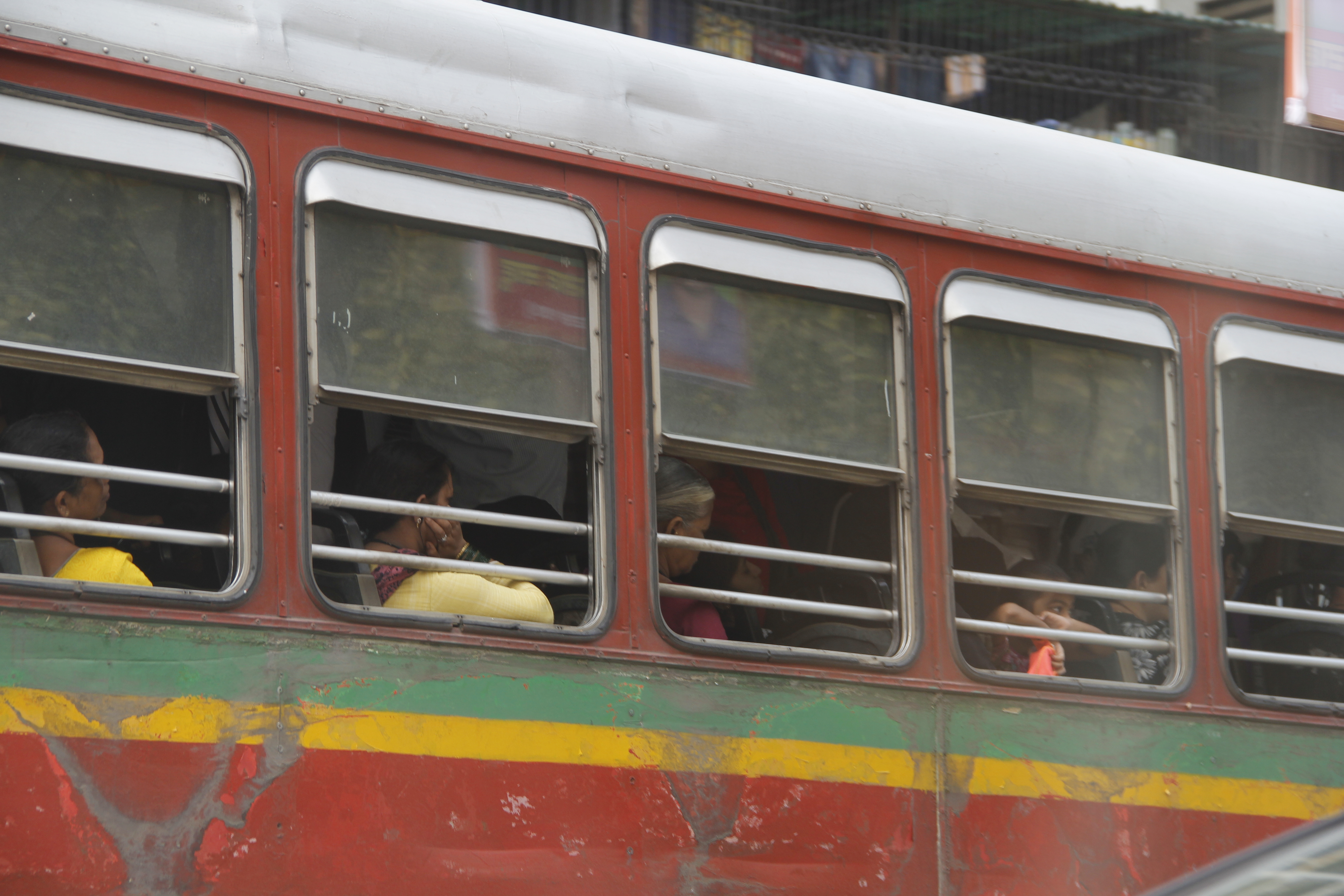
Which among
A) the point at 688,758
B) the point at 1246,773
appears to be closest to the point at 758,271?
the point at 688,758

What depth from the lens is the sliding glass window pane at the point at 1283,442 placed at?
14.9ft

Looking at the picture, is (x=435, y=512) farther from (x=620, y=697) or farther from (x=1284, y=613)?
(x=1284, y=613)

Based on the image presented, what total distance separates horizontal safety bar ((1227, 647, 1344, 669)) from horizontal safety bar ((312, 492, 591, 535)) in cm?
219

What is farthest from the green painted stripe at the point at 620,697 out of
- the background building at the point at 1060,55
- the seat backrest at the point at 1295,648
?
the background building at the point at 1060,55

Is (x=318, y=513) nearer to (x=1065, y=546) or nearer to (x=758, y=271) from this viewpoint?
(x=758, y=271)

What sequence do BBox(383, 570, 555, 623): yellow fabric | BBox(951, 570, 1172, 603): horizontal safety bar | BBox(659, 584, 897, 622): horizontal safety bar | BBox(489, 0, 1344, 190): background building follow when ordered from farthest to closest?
BBox(489, 0, 1344, 190): background building
BBox(951, 570, 1172, 603): horizontal safety bar
BBox(659, 584, 897, 622): horizontal safety bar
BBox(383, 570, 555, 623): yellow fabric

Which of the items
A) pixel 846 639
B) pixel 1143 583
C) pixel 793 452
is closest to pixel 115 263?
pixel 793 452

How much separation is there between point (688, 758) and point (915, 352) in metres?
1.32

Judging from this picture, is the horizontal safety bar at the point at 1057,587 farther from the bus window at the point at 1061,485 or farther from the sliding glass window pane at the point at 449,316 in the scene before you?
the sliding glass window pane at the point at 449,316

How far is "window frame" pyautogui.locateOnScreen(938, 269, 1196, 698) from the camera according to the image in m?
4.11

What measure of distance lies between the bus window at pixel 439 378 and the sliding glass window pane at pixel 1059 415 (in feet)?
3.84

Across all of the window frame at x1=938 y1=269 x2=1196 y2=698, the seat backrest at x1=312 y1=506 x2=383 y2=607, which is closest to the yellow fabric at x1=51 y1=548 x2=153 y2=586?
the seat backrest at x1=312 y1=506 x2=383 y2=607

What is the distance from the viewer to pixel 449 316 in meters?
3.52

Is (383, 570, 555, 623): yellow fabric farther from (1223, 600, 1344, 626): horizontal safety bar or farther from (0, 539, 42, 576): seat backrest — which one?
(1223, 600, 1344, 626): horizontal safety bar
